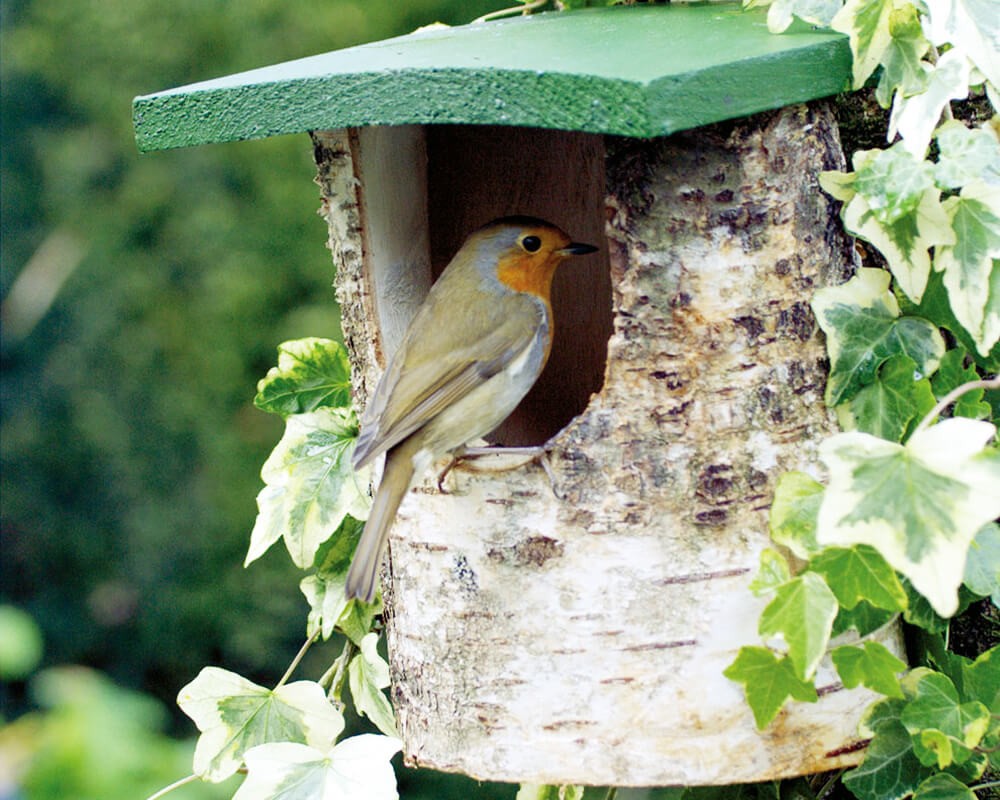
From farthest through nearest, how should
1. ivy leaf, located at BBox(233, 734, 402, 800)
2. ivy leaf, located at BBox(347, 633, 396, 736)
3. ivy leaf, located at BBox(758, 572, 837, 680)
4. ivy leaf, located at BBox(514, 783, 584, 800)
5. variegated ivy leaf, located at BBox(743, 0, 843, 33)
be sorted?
1. ivy leaf, located at BBox(514, 783, 584, 800)
2. ivy leaf, located at BBox(347, 633, 396, 736)
3. ivy leaf, located at BBox(233, 734, 402, 800)
4. variegated ivy leaf, located at BBox(743, 0, 843, 33)
5. ivy leaf, located at BBox(758, 572, 837, 680)

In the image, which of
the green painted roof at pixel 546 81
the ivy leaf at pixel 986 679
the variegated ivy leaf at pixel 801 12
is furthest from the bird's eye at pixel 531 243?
the ivy leaf at pixel 986 679

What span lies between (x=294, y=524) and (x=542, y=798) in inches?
28.3

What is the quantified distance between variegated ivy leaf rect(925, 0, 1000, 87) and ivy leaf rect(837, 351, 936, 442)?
35cm

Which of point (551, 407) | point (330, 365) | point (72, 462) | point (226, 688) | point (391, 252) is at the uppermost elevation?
point (391, 252)

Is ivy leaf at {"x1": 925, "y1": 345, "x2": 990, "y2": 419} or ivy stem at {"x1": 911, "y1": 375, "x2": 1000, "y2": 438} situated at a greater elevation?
ivy stem at {"x1": 911, "y1": 375, "x2": 1000, "y2": 438}

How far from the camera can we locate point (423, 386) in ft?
6.30

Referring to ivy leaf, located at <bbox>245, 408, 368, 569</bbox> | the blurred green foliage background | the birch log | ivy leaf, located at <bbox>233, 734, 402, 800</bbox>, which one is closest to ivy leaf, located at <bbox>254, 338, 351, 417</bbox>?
ivy leaf, located at <bbox>245, 408, 368, 569</bbox>

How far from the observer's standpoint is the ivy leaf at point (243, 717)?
6.35ft

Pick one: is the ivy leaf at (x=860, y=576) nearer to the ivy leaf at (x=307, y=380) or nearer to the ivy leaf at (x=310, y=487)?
the ivy leaf at (x=310, y=487)

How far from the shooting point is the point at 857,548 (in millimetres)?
1506

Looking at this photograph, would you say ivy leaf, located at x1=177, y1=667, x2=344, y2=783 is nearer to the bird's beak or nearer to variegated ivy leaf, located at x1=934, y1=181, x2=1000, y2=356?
the bird's beak

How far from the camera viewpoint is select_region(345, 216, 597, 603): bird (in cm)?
186

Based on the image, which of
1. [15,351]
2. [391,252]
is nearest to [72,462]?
[15,351]

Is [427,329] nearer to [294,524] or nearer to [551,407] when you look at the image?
[294,524]
